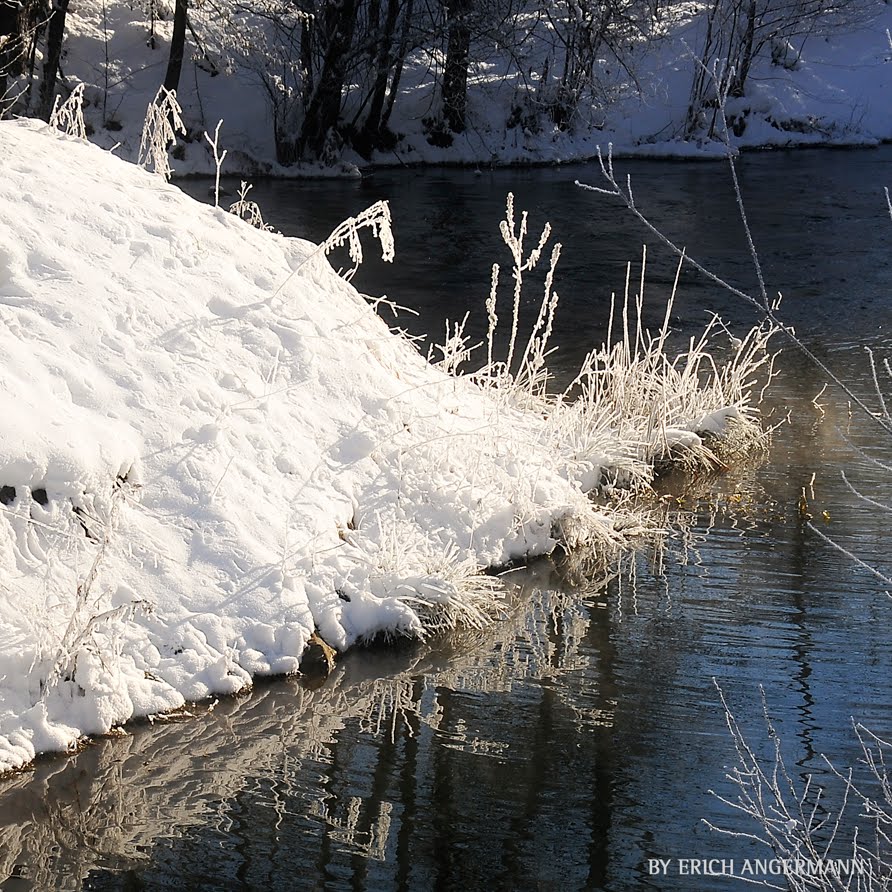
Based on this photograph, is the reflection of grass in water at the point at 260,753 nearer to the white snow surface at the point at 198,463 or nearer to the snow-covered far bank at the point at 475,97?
the white snow surface at the point at 198,463

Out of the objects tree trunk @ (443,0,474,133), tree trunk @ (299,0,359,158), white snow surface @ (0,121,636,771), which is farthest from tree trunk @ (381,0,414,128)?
white snow surface @ (0,121,636,771)

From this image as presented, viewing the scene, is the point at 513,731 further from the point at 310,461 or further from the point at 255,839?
the point at 310,461

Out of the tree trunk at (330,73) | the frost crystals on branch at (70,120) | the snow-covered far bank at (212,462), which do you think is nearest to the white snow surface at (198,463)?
the snow-covered far bank at (212,462)

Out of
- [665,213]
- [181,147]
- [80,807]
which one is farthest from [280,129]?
[80,807]

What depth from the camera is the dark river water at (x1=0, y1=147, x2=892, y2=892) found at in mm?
4422

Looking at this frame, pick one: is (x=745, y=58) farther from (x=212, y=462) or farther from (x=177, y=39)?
(x=212, y=462)

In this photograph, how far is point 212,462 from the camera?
6340 mm

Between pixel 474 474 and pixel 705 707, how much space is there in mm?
2125

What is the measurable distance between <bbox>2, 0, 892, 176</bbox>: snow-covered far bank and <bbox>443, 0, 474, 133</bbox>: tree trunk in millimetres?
235

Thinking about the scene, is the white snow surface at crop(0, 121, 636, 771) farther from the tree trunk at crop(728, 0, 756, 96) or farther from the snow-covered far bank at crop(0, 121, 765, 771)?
the tree trunk at crop(728, 0, 756, 96)

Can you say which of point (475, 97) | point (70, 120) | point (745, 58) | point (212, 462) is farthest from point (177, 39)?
point (212, 462)

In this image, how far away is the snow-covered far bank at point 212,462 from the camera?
18.1ft

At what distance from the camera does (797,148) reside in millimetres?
27719

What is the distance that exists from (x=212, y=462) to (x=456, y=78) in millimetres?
21621
